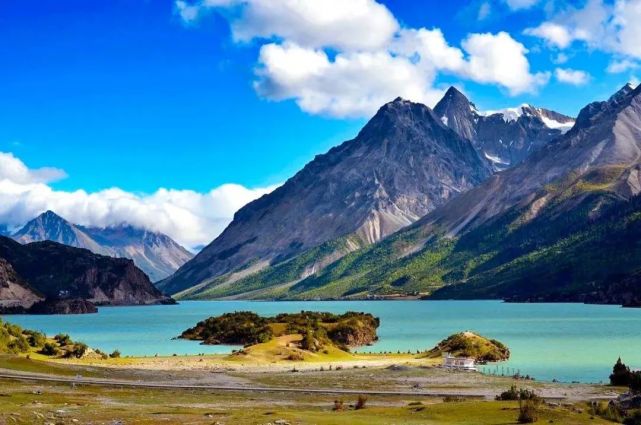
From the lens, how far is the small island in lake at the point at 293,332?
12325cm

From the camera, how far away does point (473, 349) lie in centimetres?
11331

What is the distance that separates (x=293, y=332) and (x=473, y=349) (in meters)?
35.7

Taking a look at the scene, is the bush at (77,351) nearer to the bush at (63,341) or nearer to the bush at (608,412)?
the bush at (63,341)

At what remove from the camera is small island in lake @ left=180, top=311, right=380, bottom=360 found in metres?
123

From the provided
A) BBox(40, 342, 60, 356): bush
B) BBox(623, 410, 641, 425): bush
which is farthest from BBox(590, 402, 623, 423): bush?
BBox(40, 342, 60, 356): bush

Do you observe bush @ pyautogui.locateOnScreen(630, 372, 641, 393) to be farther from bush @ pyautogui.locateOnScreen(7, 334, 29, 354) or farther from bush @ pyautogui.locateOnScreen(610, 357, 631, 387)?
bush @ pyautogui.locateOnScreen(7, 334, 29, 354)

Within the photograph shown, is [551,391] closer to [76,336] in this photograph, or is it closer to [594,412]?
[594,412]

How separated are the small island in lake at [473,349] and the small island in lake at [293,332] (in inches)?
705

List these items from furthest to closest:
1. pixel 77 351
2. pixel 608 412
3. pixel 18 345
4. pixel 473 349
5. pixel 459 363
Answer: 1. pixel 473 349
2. pixel 77 351
3. pixel 18 345
4. pixel 459 363
5. pixel 608 412

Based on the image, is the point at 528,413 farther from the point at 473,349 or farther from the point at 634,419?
the point at 473,349

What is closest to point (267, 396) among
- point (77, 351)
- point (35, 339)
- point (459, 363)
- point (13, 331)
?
point (459, 363)

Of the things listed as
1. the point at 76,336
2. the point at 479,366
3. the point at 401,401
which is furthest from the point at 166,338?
the point at 401,401

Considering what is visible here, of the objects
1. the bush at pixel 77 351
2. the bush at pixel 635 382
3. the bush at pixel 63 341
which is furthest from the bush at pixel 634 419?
the bush at pixel 63 341

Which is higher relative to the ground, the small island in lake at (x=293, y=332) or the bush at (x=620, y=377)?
the small island in lake at (x=293, y=332)
